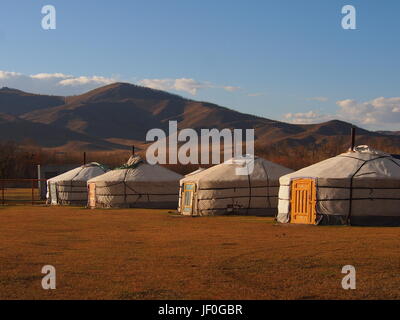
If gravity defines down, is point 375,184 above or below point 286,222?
above

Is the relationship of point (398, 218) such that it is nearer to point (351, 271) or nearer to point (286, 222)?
point (286, 222)

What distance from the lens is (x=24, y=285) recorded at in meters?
8.29

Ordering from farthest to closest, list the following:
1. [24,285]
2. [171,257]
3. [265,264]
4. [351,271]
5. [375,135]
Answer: [375,135], [171,257], [265,264], [351,271], [24,285]

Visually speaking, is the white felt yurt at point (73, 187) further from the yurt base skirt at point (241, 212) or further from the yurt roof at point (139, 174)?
the yurt base skirt at point (241, 212)

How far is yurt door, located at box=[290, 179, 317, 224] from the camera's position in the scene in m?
17.6

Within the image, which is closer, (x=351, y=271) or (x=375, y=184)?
(x=351, y=271)

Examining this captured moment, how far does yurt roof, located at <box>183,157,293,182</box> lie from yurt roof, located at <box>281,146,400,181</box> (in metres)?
3.58

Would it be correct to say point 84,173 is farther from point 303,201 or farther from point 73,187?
point 303,201

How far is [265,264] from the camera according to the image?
995 centimetres

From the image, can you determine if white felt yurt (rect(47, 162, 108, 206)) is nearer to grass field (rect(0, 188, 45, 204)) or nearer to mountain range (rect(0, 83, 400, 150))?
grass field (rect(0, 188, 45, 204))
